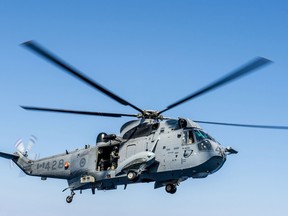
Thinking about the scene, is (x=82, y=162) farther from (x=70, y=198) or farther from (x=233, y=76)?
(x=233, y=76)

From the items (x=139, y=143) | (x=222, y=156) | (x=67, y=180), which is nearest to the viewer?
(x=222, y=156)

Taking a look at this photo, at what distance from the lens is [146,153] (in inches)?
955

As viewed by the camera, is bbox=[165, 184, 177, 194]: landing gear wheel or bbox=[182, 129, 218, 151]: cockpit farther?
bbox=[165, 184, 177, 194]: landing gear wheel

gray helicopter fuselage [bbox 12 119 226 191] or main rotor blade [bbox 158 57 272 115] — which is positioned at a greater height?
main rotor blade [bbox 158 57 272 115]

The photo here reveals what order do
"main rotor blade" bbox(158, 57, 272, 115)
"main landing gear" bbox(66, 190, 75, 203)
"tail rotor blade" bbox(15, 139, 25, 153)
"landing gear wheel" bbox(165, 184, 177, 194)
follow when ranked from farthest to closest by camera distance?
"tail rotor blade" bbox(15, 139, 25, 153), "main landing gear" bbox(66, 190, 75, 203), "landing gear wheel" bbox(165, 184, 177, 194), "main rotor blade" bbox(158, 57, 272, 115)

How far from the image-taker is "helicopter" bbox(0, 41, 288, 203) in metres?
23.1

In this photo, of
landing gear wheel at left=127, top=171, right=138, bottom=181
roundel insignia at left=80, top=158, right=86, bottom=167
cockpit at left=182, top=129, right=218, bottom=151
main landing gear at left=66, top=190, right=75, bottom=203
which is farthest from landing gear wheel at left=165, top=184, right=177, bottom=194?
main landing gear at left=66, top=190, right=75, bottom=203

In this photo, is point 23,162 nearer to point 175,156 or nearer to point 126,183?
point 126,183

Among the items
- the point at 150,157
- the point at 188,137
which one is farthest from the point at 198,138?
the point at 150,157

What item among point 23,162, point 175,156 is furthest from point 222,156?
point 23,162

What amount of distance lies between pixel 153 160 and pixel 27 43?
419 inches

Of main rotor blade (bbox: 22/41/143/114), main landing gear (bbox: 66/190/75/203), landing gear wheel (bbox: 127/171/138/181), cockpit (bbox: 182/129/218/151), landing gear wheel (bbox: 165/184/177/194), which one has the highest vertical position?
main rotor blade (bbox: 22/41/143/114)

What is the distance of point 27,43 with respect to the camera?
55.3 feet

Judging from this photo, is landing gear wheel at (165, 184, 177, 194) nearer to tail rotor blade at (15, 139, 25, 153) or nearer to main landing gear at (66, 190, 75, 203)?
main landing gear at (66, 190, 75, 203)
